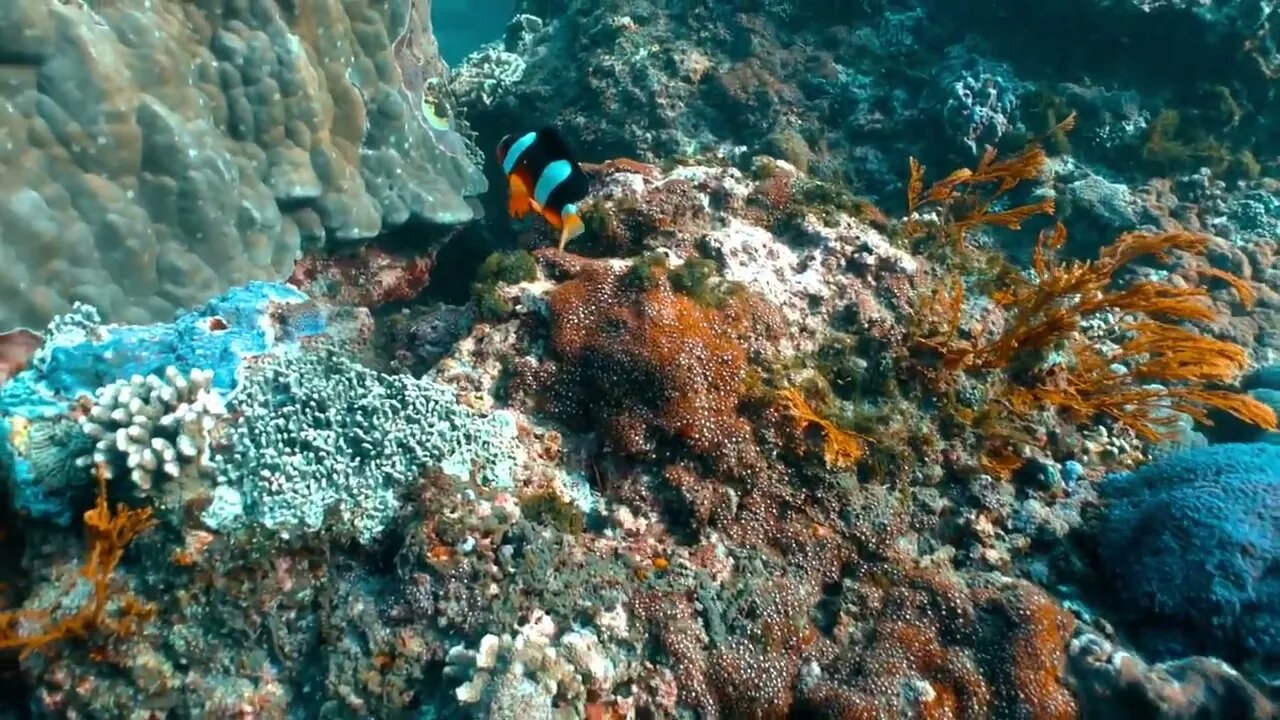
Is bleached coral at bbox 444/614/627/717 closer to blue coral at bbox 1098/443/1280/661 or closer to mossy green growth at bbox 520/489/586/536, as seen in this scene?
mossy green growth at bbox 520/489/586/536

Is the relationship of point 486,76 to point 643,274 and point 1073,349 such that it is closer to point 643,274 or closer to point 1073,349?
point 643,274

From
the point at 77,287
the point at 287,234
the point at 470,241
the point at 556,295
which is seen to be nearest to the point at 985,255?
the point at 556,295

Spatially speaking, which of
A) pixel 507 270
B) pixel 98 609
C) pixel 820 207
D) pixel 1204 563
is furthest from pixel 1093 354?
pixel 98 609

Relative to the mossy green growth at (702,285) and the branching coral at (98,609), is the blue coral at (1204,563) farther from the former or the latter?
the branching coral at (98,609)

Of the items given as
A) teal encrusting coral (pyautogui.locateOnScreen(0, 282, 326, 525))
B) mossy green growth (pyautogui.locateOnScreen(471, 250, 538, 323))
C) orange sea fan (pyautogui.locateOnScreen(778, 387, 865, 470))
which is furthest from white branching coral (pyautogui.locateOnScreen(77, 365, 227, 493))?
orange sea fan (pyautogui.locateOnScreen(778, 387, 865, 470))

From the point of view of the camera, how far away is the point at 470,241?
23.3 ft

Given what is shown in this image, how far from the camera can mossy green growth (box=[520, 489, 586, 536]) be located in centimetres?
352

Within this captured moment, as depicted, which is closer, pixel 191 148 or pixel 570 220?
pixel 570 220

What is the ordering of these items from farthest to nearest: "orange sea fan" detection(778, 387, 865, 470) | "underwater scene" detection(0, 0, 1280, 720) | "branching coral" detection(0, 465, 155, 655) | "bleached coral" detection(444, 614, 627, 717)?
"orange sea fan" detection(778, 387, 865, 470), "underwater scene" detection(0, 0, 1280, 720), "branching coral" detection(0, 465, 155, 655), "bleached coral" detection(444, 614, 627, 717)

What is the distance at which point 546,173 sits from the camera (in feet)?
11.1

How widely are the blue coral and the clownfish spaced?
3.35 meters

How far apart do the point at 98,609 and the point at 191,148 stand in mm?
3283

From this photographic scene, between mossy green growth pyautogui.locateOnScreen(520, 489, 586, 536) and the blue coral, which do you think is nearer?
mossy green growth pyautogui.locateOnScreen(520, 489, 586, 536)

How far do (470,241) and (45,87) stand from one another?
3318 mm
